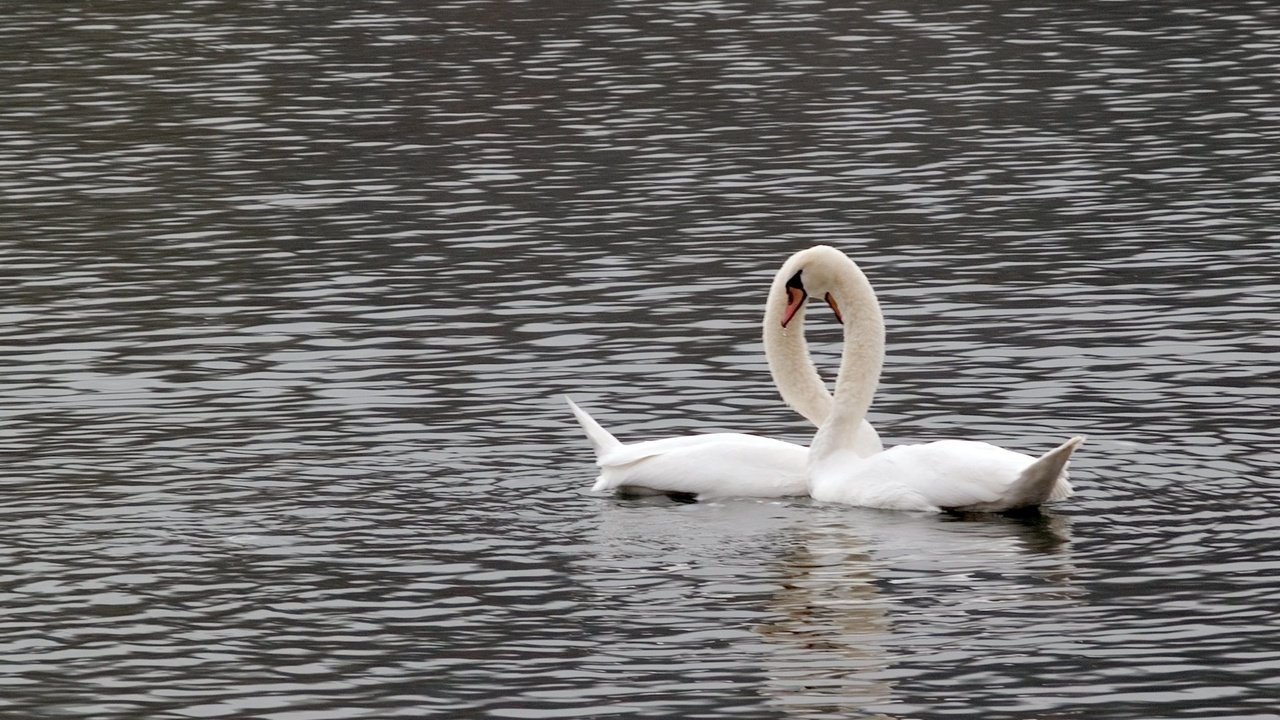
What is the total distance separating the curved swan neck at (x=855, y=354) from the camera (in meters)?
15.7

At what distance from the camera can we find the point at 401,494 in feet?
51.1

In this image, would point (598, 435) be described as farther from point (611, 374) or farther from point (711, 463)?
point (611, 374)

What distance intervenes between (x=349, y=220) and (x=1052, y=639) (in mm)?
16185

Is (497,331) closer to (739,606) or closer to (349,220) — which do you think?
(349,220)

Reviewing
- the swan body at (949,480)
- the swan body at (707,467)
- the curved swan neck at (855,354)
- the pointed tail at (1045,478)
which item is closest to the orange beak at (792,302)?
the curved swan neck at (855,354)

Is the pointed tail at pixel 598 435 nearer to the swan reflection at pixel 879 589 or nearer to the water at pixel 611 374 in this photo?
the water at pixel 611 374

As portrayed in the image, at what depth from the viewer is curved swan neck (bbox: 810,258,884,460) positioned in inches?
617

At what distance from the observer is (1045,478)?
14.3 meters

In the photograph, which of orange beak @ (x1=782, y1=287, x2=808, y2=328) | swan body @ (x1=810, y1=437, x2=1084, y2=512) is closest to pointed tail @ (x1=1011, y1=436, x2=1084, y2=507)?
swan body @ (x1=810, y1=437, x2=1084, y2=512)

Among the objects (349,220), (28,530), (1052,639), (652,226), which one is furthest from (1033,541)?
(349,220)

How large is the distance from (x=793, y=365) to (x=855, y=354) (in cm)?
58

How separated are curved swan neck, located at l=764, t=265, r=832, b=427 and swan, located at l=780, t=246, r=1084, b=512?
105 mm

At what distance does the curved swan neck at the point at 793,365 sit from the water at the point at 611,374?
1033mm

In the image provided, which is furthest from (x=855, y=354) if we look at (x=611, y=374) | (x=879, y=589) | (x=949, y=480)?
(x=611, y=374)
